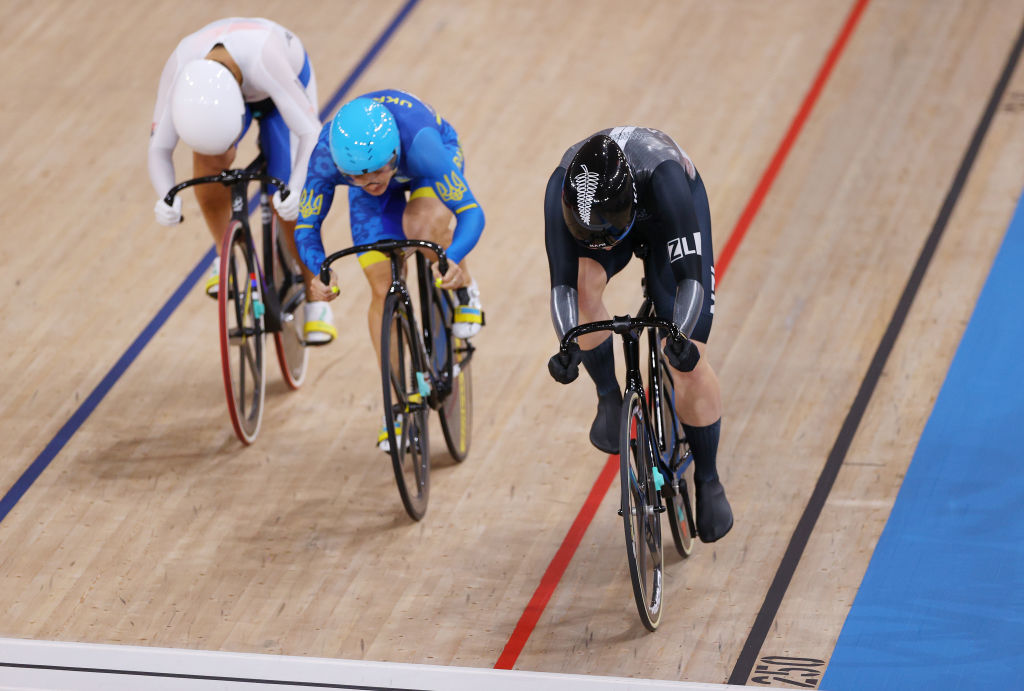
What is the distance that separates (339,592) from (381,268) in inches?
36.8

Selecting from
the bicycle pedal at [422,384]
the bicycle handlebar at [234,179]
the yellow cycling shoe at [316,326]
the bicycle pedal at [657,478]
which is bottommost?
the yellow cycling shoe at [316,326]

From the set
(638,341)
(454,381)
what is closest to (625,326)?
(638,341)

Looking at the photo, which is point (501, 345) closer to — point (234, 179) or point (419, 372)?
point (419, 372)

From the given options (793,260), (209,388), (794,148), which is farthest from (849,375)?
(209,388)

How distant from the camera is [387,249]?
13.0ft

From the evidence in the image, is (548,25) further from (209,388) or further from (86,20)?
(209,388)

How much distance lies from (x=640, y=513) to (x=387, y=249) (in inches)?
40.2

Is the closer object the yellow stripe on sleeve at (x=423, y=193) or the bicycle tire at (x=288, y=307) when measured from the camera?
the yellow stripe on sleeve at (x=423, y=193)

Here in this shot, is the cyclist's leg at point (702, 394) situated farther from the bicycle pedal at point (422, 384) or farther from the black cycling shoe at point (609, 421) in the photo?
the bicycle pedal at point (422, 384)

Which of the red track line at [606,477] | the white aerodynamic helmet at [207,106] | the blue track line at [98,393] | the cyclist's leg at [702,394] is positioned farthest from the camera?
the blue track line at [98,393]

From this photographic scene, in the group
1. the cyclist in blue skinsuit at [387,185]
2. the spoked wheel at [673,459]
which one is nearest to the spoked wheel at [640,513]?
the spoked wheel at [673,459]

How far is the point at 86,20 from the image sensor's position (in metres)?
7.32

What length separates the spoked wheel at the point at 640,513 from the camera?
341 cm

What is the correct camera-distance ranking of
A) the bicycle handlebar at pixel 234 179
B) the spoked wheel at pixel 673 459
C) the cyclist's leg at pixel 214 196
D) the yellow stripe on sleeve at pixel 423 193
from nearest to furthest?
1. the spoked wheel at pixel 673 459
2. the yellow stripe on sleeve at pixel 423 193
3. the bicycle handlebar at pixel 234 179
4. the cyclist's leg at pixel 214 196
